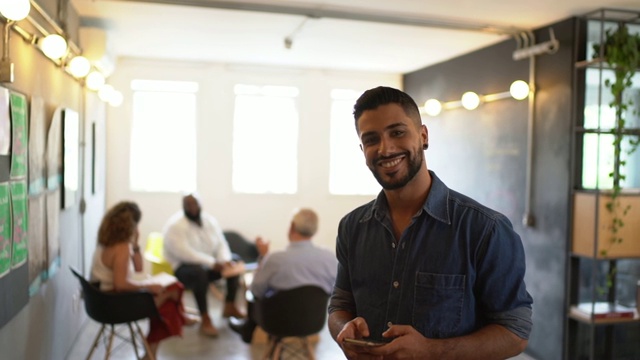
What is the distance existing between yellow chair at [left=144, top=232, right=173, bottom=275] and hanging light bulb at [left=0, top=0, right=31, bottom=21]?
3890mm

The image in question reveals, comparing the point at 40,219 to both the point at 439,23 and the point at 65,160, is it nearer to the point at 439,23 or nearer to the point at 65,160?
the point at 65,160

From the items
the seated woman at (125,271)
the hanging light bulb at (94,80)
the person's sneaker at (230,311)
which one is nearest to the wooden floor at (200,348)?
the person's sneaker at (230,311)

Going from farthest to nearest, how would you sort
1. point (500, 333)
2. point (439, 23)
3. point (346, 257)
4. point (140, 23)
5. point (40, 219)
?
1. point (140, 23)
2. point (439, 23)
3. point (40, 219)
4. point (346, 257)
5. point (500, 333)

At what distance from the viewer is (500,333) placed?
139 cm

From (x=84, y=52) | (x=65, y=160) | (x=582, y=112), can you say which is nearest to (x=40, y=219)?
(x=65, y=160)

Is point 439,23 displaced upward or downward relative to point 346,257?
upward

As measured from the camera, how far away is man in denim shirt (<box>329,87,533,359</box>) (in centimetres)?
140

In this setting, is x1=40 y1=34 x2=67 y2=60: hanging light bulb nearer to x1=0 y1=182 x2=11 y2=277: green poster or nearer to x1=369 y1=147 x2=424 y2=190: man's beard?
x1=0 y1=182 x2=11 y2=277: green poster

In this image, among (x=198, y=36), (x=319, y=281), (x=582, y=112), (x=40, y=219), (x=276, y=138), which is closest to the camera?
(x=40, y=219)

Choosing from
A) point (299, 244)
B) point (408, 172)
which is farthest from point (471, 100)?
point (408, 172)

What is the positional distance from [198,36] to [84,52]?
3.86ft

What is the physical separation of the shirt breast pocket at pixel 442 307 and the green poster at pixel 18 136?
203 centimetres

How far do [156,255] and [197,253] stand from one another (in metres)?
1.06

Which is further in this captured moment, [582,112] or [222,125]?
[222,125]
